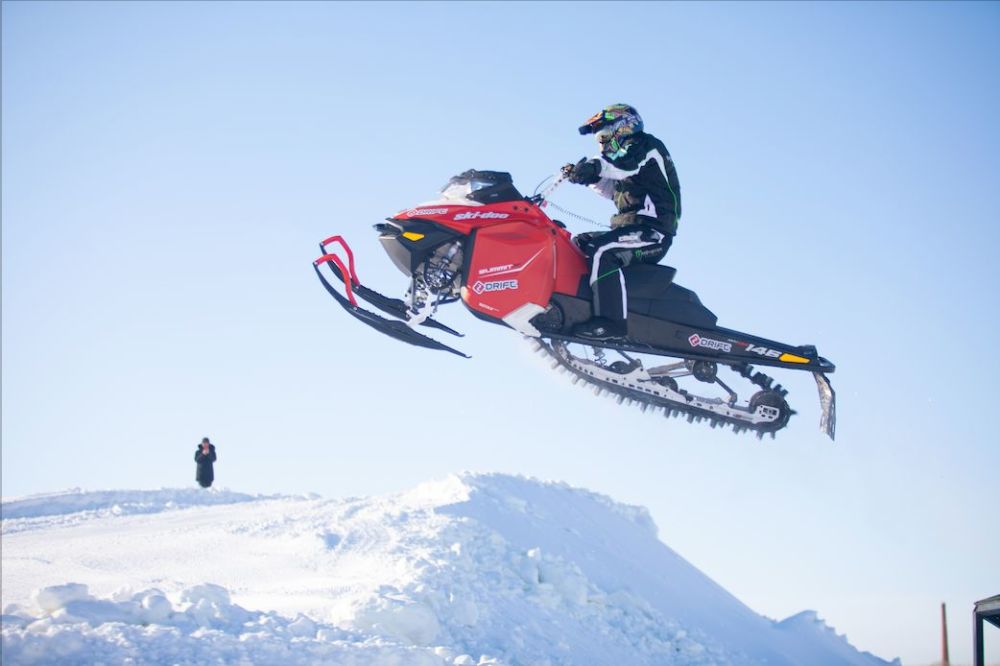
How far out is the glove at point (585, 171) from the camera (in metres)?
7.89

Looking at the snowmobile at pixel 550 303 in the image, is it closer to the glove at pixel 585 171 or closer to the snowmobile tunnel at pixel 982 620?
the glove at pixel 585 171

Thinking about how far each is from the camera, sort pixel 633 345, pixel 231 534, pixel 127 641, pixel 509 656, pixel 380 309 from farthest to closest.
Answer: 1. pixel 231 534
2. pixel 633 345
3. pixel 380 309
4. pixel 509 656
5. pixel 127 641

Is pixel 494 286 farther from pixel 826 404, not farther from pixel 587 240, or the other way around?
pixel 826 404

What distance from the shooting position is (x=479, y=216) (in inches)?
309

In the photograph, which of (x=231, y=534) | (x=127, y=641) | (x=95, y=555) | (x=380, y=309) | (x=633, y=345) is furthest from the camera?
(x=231, y=534)

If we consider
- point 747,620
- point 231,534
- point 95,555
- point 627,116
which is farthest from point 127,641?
point 747,620

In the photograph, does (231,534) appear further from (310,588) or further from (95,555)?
(310,588)

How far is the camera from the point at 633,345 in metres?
8.44

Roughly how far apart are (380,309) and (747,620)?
269 inches

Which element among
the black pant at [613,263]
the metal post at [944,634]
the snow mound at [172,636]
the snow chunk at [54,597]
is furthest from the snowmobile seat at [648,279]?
the metal post at [944,634]

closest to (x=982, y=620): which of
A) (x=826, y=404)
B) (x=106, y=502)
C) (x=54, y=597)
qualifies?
(x=826, y=404)

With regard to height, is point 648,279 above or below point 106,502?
above

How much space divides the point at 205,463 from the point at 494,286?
936cm

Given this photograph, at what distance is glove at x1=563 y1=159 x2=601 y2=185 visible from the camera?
311 inches
